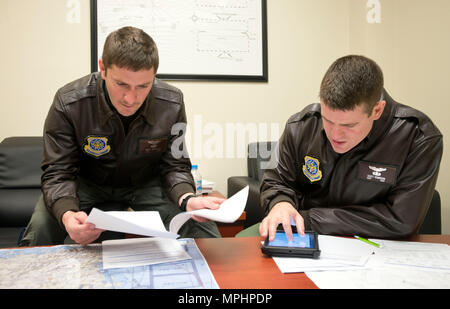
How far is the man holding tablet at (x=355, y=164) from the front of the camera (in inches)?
43.1

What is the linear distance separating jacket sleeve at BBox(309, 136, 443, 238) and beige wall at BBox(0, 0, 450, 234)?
1180 mm

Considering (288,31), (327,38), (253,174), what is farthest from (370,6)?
(253,174)

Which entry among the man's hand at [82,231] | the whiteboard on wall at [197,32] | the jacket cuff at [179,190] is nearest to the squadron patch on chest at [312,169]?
the jacket cuff at [179,190]

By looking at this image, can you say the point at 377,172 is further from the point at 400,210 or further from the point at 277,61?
the point at 277,61

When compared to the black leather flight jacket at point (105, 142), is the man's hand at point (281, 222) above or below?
below

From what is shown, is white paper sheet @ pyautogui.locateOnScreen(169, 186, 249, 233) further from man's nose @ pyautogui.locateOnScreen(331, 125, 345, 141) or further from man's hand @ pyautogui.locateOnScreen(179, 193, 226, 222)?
man's nose @ pyautogui.locateOnScreen(331, 125, 345, 141)

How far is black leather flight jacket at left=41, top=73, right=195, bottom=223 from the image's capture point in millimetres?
1375

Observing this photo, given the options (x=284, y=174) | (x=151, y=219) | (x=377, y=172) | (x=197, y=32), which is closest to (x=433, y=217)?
(x=377, y=172)

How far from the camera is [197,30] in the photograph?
2672mm

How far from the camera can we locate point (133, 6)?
8.38 ft

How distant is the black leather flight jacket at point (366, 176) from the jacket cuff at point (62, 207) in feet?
2.16

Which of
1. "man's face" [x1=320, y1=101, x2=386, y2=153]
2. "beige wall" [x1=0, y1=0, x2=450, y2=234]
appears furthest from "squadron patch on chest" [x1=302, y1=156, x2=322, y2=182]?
"beige wall" [x1=0, y1=0, x2=450, y2=234]

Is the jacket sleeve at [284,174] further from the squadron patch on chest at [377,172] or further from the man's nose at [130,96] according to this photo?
the man's nose at [130,96]
